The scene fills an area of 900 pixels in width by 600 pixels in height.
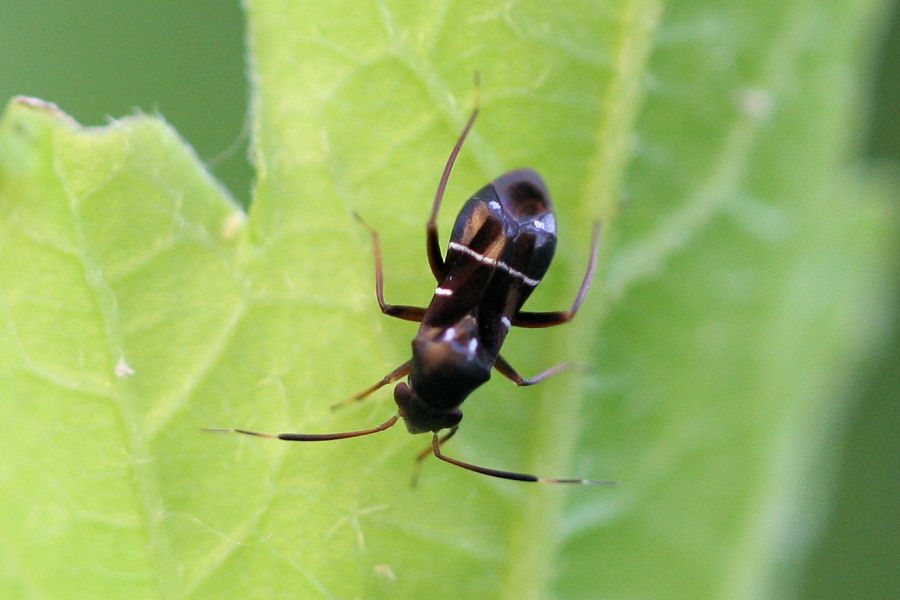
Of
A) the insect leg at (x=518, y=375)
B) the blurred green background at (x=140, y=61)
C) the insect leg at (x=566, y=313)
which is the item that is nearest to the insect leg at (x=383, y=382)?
the insect leg at (x=518, y=375)

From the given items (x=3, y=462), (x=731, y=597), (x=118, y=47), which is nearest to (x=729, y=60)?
(x=731, y=597)

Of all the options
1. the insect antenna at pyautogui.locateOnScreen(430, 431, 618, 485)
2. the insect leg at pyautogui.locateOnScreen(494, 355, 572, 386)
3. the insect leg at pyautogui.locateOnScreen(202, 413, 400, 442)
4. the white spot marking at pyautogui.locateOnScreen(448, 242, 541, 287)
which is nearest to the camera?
the insect leg at pyautogui.locateOnScreen(202, 413, 400, 442)

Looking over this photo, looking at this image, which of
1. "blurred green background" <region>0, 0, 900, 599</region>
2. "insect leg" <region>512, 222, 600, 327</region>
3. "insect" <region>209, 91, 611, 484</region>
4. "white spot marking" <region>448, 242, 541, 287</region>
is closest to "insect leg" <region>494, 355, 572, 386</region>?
"insect" <region>209, 91, 611, 484</region>

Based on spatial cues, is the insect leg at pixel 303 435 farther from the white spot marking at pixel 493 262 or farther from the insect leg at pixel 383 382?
the white spot marking at pixel 493 262

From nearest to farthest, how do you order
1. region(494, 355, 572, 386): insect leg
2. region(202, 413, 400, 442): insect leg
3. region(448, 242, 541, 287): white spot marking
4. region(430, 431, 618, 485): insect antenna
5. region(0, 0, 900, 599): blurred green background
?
region(202, 413, 400, 442): insect leg < region(430, 431, 618, 485): insect antenna < region(494, 355, 572, 386): insect leg < region(448, 242, 541, 287): white spot marking < region(0, 0, 900, 599): blurred green background

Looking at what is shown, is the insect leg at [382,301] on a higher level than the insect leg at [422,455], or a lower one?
higher

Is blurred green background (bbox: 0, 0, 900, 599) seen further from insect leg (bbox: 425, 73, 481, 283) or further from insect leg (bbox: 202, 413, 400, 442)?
insect leg (bbox: 202, 413, 400, 442)
